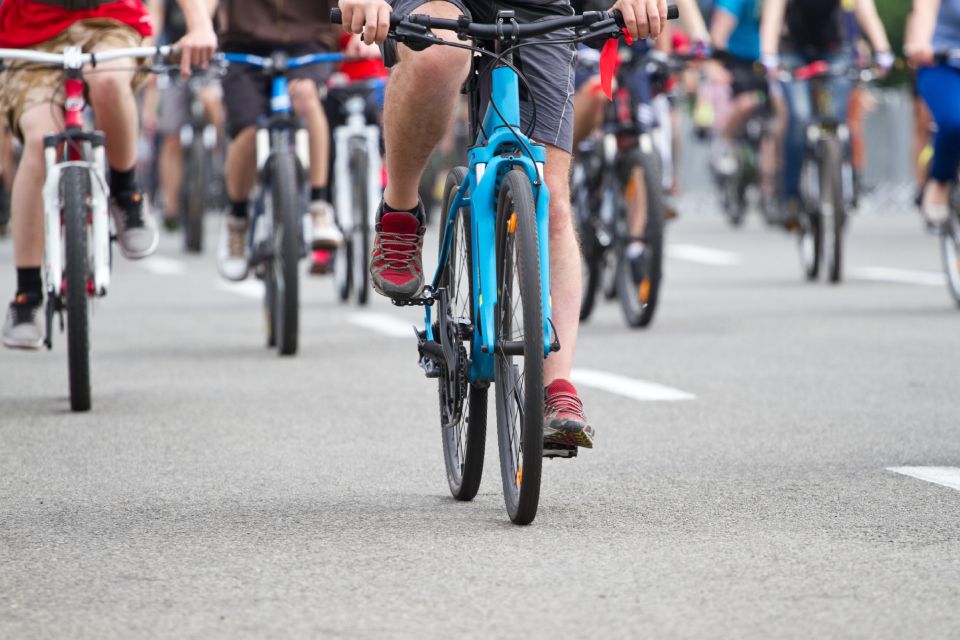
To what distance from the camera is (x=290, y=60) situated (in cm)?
883

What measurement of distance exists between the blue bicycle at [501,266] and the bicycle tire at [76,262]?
2.00 meters

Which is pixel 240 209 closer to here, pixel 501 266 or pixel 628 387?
pixel 628 387

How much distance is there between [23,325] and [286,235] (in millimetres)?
1693

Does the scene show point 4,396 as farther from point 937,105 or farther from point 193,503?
point 937,105

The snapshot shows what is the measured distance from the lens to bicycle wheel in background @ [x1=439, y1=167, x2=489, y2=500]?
4992 millimetres

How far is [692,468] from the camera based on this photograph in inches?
224

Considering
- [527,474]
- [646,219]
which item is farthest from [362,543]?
[646,219]

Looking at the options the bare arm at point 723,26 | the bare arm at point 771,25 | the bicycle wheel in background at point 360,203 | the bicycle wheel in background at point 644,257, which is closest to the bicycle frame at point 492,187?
the bicycle wheel in background at point 644,257

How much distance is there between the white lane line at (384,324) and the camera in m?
10.2

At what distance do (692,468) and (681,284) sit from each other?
7969 mm

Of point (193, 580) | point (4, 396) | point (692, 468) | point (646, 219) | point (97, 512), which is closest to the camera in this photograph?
point (193, 580)

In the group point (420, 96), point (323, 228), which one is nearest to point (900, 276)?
point (323, 228)

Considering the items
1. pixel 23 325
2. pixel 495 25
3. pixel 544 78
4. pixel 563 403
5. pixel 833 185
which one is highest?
pixel 495 25

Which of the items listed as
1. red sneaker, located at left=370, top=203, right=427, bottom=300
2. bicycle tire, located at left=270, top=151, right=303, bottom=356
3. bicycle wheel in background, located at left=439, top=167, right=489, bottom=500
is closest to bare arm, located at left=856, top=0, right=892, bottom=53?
bicycle tire, located at left=270, top=151, right=303, bottom=356
